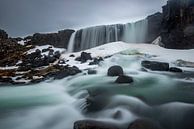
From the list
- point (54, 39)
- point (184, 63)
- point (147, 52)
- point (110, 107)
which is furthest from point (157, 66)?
point (54, 39)

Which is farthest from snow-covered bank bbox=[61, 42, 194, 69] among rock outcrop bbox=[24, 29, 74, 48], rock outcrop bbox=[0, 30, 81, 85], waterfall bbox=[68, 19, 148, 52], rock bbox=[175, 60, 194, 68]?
rock outcrop bbox=[24, 29, 74, 48]

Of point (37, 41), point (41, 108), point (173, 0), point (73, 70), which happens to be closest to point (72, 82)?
point (73, 70)

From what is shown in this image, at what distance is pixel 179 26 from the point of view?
34.2 metres

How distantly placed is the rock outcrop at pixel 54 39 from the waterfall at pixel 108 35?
7.25 ft

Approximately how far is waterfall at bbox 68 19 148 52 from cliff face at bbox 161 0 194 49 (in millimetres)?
4556

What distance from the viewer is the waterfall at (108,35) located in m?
40.5

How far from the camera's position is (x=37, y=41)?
169 feet

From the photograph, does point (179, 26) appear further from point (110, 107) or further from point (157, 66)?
point (110, 107)

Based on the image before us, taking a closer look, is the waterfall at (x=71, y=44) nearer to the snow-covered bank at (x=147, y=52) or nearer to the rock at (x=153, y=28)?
the snow-covered bank at (x=147, y=52)

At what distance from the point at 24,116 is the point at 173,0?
31272mm

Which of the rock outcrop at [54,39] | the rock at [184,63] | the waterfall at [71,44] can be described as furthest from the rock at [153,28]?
the rock at [184,63]

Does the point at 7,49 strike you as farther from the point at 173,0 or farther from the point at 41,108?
the point at 41,108

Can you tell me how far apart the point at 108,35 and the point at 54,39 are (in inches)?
492

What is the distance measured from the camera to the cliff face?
108 ft
